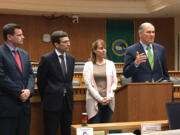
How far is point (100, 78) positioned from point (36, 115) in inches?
30.9

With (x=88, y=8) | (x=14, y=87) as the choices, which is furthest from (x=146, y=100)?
(x=88, y=8)

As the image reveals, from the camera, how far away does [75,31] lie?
11.8m

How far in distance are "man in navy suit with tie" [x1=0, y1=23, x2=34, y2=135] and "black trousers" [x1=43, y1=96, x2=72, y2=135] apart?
40cm

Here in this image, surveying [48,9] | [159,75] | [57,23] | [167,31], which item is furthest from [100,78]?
[167,31]

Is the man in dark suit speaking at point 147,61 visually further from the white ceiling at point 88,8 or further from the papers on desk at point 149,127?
the white ceiling at point 88,8

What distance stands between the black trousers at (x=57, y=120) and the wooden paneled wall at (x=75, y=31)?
7.80 m

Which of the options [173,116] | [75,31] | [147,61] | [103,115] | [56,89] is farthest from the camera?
[75,31]

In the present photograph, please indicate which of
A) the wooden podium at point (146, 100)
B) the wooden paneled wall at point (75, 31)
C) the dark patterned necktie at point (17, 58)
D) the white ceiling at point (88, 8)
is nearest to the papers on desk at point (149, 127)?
the wooden podium at point (146, 100)

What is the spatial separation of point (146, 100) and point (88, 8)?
7.68 m

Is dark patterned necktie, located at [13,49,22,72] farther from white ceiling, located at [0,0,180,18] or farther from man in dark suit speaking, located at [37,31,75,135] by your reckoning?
white ceiling, located at [0,0,180,18]

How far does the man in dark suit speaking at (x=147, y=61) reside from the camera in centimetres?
341

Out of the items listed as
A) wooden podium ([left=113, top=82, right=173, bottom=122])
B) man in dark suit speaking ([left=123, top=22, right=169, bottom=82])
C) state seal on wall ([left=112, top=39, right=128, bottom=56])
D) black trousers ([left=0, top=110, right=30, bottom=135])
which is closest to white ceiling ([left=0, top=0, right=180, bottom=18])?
state seal on wall ([left=112, top=39, right=128, bottom=56])

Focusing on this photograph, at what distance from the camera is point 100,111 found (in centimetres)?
377

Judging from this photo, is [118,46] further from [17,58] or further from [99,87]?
[17,58]
